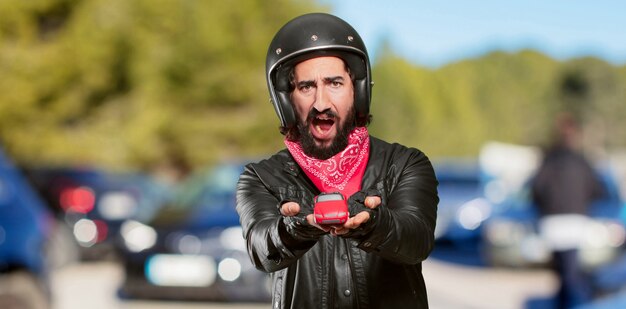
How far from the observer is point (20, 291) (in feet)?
25.7

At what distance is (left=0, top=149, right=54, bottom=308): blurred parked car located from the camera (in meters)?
7.73

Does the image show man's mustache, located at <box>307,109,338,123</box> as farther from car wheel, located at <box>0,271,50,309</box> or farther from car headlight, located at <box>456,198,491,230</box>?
car headlight, located at <box>456,198,491,230</box>

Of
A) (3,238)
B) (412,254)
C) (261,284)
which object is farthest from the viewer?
(261,284)

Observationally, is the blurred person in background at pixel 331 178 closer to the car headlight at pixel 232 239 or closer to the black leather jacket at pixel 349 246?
the black leather jacket at pixel 349 246

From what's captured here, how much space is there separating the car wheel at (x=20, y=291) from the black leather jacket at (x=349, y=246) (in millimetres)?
5628

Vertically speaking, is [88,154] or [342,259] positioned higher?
[88,154]

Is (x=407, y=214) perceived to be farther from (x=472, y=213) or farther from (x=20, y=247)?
(x=472, y=213)

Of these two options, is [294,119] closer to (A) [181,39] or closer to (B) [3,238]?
(B) [3,238]

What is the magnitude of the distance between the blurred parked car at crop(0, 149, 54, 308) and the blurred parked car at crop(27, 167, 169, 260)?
9.39m

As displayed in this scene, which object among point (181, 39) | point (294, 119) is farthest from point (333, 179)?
point (181, 39)

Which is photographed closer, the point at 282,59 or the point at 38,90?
the point at 282,59

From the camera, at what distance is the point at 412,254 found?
90.4 inches

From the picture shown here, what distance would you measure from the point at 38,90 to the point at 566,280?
21230mm

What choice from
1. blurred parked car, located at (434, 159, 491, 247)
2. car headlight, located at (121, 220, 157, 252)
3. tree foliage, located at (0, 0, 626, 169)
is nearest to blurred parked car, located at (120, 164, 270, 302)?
car headlight, located at (121, 220, 157, 252)
